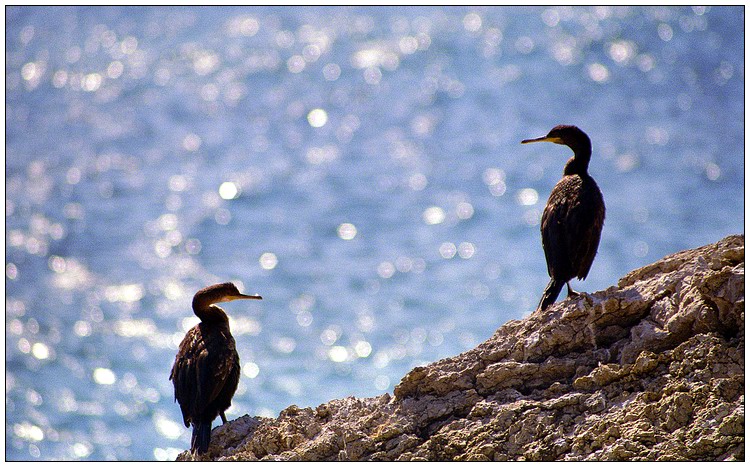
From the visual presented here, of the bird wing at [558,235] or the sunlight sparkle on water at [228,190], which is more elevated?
the sunlight sparkle on water at [228,190]

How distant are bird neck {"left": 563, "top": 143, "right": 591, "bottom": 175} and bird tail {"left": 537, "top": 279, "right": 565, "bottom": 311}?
1410 mm

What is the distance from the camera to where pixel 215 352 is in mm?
9430

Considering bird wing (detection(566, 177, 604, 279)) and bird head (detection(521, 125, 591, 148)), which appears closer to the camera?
bird wing (detection(566, 177, 604, 279))

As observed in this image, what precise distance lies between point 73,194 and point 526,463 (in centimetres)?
1923

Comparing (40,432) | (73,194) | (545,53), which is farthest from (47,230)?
(545,53)

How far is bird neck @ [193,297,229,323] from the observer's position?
991cm

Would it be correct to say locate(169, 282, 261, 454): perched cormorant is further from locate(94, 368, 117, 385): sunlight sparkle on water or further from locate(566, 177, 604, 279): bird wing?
locate(94, 368, 117, 385): sunlight sparkle on water

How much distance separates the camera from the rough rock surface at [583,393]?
24.5 ft

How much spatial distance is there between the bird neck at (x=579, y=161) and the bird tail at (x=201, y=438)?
4057 millimetres

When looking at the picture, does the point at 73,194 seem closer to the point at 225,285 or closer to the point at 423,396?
the point at 225,285

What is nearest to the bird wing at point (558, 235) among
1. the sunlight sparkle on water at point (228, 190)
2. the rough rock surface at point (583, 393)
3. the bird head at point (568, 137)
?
the rough rock surface at point (583, 393)

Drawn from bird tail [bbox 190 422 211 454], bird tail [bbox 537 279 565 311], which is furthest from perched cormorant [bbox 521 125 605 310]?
bird tail [bbox 190 422 211 454]

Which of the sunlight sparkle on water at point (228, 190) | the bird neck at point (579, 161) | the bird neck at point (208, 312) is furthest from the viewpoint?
the sunlight sparkle on water at point (228, 190)

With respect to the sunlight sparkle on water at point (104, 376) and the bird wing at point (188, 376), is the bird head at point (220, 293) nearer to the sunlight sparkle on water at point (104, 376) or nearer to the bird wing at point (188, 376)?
the bird wing at point (188, 376)
